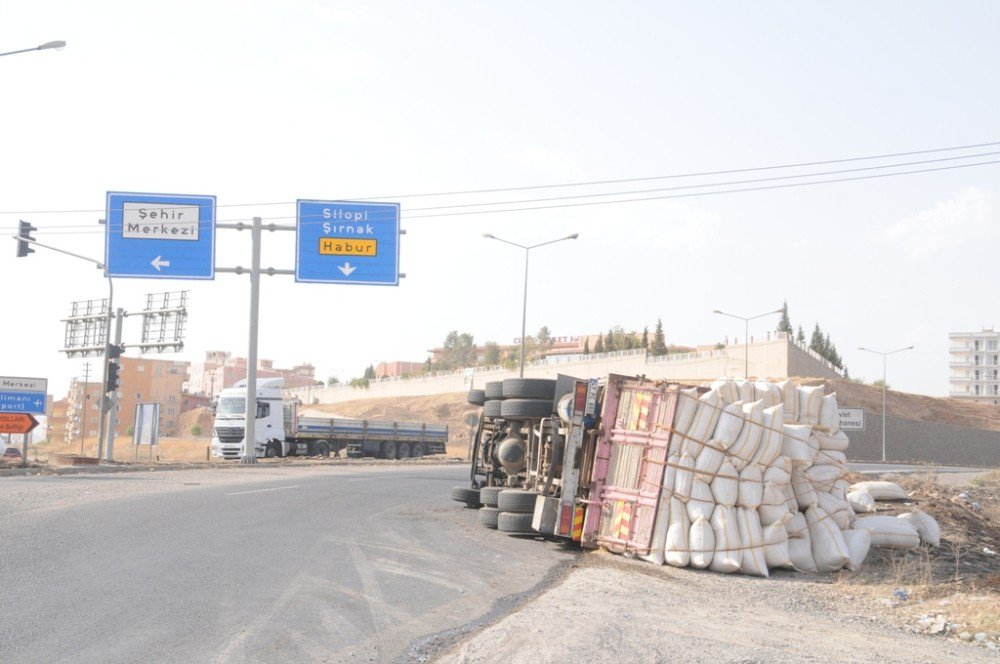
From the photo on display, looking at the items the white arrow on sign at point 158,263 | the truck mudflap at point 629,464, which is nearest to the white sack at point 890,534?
the truck mudflap at point 629,464

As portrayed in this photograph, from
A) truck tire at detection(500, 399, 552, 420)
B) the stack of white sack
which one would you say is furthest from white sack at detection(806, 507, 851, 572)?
truck tire at detection(500, 399, 552, 420)

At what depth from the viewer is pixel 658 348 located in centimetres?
11725

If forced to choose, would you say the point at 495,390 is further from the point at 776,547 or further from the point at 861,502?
the point at 861,502

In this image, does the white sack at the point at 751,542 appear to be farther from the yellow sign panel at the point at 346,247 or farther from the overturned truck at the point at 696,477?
the yellow sign panel at the point at 346,247

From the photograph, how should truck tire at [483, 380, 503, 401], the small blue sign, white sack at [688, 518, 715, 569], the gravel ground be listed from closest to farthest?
the gravel ground < white sack at [688, 518, 715, 569] < truck tire at [483, 380, 503, 401] < the small blue sign

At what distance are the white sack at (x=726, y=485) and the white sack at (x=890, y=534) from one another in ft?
11.0

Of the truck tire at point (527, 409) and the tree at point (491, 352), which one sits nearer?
the truck tire at point (527, 409)

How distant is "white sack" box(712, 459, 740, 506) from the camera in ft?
35.9

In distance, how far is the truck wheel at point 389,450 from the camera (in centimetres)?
5059

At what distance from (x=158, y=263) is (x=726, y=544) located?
21924 mm

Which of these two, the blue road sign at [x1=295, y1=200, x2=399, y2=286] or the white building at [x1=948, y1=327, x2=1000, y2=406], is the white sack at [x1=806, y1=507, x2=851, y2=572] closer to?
the blue road sign at [x1=295, y1=200, x2=399, y2=286]

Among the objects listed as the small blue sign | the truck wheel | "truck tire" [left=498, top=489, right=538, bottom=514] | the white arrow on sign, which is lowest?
the truck wheel

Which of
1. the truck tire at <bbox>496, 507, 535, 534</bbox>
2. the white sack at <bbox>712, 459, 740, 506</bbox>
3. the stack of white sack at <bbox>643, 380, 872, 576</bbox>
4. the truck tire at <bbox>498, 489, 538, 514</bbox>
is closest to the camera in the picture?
the stack of white sack at <bbox>643, 380, 872, 576</bbox>

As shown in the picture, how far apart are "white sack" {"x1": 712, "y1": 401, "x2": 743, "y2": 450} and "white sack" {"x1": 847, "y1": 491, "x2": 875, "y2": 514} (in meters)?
6.21
